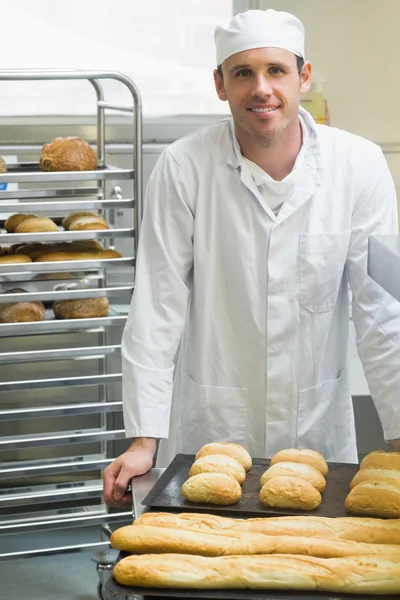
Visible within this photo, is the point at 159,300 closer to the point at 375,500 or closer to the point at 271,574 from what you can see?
the point at 375,500

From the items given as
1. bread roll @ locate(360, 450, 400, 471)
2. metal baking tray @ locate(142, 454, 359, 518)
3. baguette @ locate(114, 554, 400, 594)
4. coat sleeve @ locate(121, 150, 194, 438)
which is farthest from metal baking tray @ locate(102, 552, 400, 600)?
coat sleeve @ locate(121, 150, 194, 438)

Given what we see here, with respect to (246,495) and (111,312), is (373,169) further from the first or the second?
(111,312)

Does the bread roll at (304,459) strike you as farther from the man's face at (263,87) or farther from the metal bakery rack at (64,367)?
the metal bakery rack at (64,367)

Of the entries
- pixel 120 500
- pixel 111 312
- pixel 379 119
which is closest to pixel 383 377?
pixel 120 500

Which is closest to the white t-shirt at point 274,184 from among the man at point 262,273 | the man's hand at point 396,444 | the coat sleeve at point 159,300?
the man at point 262,273

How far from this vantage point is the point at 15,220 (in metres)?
2.95

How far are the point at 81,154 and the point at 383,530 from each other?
195cm

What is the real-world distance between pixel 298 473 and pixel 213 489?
150 mm

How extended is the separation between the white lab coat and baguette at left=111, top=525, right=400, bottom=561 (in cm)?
69

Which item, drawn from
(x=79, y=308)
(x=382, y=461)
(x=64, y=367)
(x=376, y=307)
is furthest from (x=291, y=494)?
(x=64, y=367)

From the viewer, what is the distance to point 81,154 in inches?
115

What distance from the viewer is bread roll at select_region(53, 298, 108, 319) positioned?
2.93m

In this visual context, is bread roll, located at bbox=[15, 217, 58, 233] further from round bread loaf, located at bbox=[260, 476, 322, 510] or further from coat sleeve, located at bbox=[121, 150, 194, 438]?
round bread loaf, located at bbox=[260, 476, 322, 510]

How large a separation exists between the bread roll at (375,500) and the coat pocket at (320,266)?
0.70 m
